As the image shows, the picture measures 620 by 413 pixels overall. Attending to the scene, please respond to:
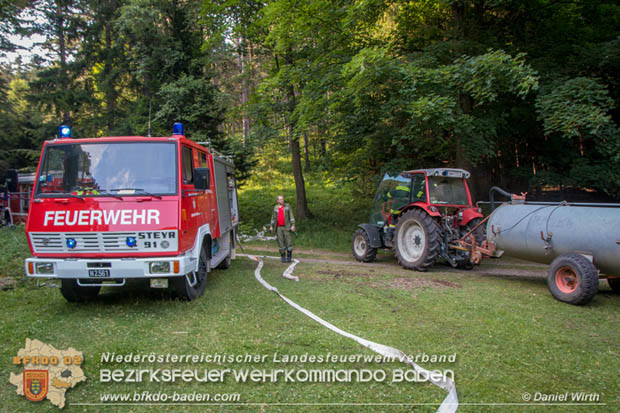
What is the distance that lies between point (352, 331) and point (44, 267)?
14.6 ft

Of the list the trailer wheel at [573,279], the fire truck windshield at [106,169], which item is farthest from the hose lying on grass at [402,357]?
the trailer wheel at [573,279]

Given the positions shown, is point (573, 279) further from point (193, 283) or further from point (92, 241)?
point (92, 241)

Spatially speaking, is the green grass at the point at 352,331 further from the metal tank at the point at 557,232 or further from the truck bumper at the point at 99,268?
the metal tank at the point at 557,232

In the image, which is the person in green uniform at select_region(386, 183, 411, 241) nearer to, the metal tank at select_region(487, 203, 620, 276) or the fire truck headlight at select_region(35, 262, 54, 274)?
the metal tank at select_region(487, 203, 620, 276)

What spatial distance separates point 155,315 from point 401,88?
8.40 metres

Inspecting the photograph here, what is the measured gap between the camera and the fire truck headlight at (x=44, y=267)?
5848 mm

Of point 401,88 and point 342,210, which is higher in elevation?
point 401,88

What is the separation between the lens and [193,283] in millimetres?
6895

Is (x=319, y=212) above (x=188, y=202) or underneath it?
underneath

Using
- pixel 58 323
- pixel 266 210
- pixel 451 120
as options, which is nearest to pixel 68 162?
pixel 58 323

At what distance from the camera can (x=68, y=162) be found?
628cm

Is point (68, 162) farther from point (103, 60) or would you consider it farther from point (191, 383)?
point (103, 60)

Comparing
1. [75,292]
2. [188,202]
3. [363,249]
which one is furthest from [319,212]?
[75,292]

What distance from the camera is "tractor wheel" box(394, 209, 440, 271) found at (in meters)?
9.27
